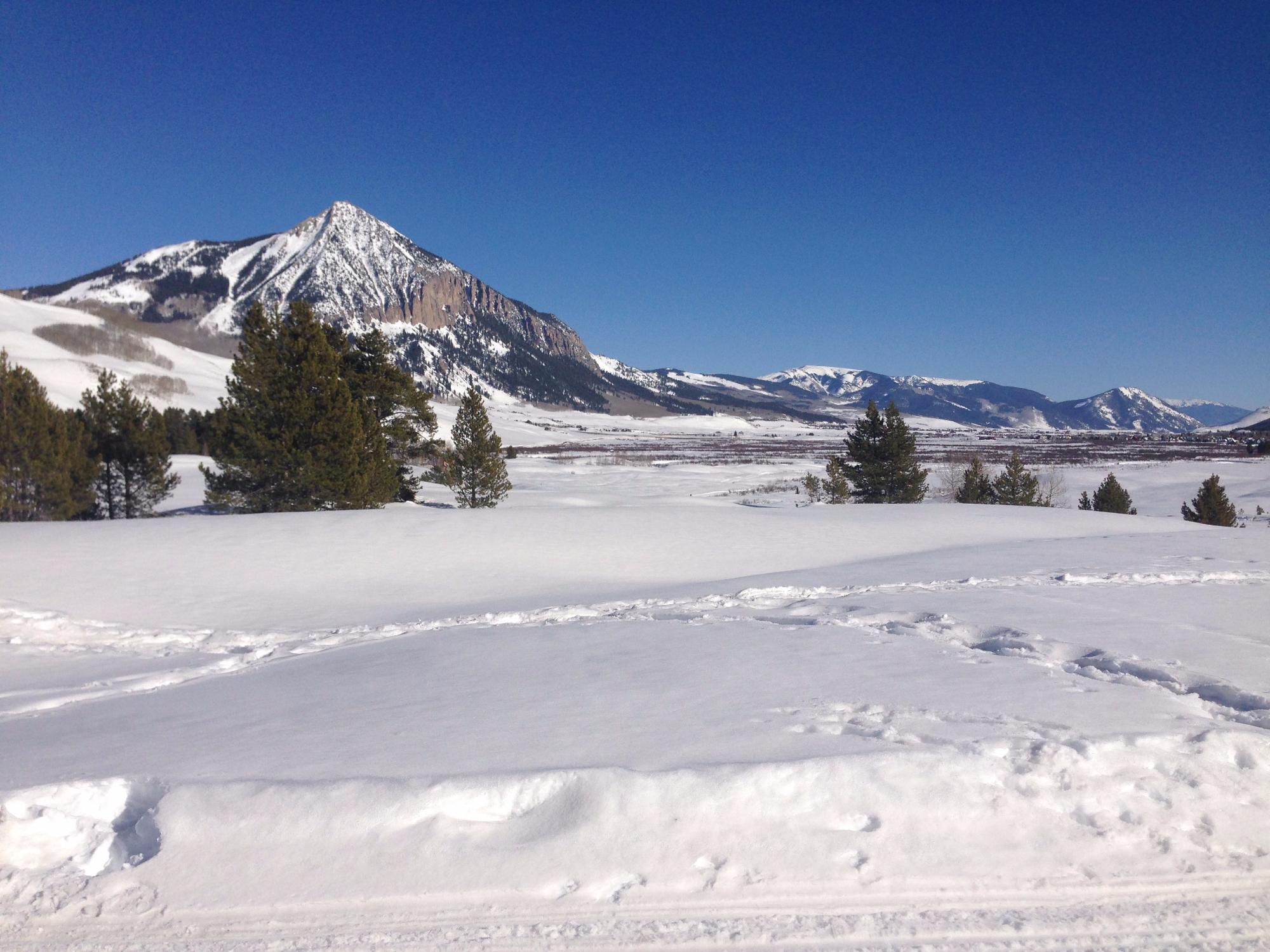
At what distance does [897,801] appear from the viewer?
3.72m

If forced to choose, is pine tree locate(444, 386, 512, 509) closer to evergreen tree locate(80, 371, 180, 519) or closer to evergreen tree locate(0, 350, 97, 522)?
evergreen tree locate(80, 371, 180, 519)

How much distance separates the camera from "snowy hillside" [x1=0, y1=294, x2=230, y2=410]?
99875mm

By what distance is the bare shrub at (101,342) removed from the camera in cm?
12144

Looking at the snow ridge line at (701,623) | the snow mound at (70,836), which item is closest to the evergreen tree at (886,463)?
the snow ridge line at (701,623)

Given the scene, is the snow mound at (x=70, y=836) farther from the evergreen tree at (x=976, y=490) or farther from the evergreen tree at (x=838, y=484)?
the evergreen tree at (x=976, y=490)

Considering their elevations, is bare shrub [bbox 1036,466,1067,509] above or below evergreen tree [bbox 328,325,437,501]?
below

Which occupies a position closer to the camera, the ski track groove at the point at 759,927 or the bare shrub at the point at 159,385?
the ski track groove at the point at 759,927

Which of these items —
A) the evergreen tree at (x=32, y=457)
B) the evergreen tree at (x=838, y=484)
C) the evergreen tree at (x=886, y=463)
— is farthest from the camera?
the evergreen tree at (x=838, y=484)

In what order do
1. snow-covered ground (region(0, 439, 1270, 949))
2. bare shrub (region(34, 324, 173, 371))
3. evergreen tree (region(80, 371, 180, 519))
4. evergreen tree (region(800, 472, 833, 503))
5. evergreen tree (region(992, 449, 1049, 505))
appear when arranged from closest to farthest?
snow-covered ground (region(0, 439, 1270, 949))
evergreen tree (region(80, 371, 180, 519))
evergreen tree (region(992, 449, 1049, 505))
evergreen tree (region(800, 472, 833, 503))
bare shrub (region(34, 324, 173, 371))

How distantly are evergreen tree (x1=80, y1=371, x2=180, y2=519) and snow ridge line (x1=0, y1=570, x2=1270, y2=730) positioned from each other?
16077mm

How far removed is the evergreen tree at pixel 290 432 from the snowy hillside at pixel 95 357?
81530mm

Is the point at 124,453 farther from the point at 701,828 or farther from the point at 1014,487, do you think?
the point at 1014,487

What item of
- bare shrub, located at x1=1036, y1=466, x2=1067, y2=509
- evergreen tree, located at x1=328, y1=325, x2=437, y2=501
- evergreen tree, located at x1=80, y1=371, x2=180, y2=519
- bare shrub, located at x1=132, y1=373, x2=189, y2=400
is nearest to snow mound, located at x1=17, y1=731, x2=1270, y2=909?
evergreen tree, located at x1=328, y1=325, x2=437, y2=501

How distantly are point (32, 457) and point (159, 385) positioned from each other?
10790cm
